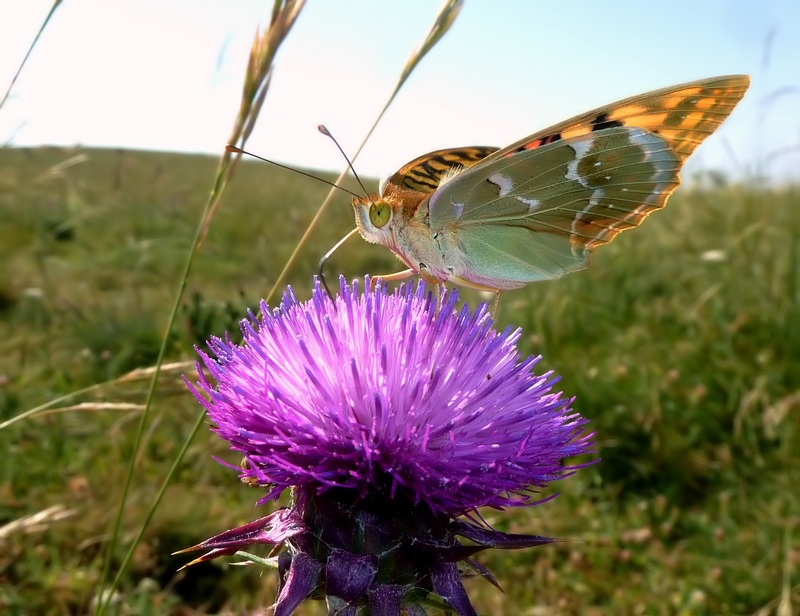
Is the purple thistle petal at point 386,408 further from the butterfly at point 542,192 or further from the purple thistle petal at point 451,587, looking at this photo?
the butterfly at point 542,192

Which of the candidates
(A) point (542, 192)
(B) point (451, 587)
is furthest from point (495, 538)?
(A) point (542, 192)

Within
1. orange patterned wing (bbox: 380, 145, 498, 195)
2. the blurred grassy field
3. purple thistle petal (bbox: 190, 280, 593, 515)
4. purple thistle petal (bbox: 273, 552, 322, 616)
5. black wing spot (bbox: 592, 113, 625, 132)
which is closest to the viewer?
purple thistle petal (bbox: 273, 552, 322, 616)

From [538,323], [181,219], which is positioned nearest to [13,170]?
[181,219]

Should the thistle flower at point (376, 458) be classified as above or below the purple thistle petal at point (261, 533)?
above

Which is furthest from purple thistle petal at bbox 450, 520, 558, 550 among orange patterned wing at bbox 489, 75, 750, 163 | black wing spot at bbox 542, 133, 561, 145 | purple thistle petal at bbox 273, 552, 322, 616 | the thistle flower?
black wing spot at bbox 542, 133, 561, 145

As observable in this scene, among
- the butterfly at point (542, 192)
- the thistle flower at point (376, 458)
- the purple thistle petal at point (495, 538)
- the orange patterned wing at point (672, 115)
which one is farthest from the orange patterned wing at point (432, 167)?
the purple thistle petal at point (495, 538)

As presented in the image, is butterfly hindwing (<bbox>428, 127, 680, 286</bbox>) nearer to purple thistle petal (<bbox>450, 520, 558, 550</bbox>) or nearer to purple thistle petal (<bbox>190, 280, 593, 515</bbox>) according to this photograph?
purple thistle petal (<bbox>190, 280, 593, 515</bbox>)

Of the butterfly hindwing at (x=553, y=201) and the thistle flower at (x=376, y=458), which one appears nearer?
the thistle flower at (x=376, y=458)

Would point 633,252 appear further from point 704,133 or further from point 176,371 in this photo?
point 176,371

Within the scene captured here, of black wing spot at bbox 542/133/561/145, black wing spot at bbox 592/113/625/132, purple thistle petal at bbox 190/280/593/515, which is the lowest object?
purple thistle petal at bbox 190/280/593/515
